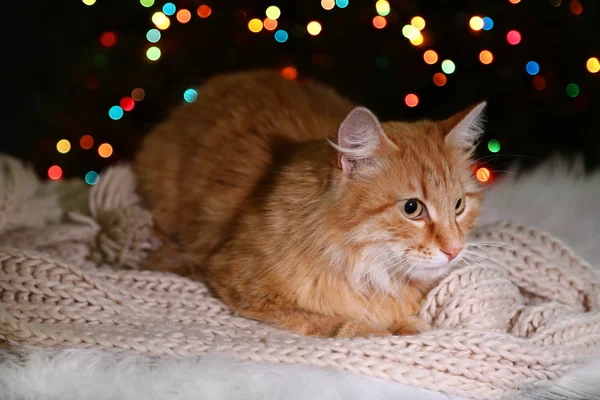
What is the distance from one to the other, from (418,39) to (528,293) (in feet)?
3.89

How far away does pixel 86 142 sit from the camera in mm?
2742

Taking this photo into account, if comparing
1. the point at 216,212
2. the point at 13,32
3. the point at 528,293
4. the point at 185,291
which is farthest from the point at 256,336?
the point at 13,32

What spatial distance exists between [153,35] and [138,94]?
0.24 meters

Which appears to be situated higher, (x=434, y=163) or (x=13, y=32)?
(x=13, y=32)

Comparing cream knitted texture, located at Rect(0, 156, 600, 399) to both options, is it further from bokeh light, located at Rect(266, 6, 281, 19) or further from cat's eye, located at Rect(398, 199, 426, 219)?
bokeh light, located at Rect(266, 6, 281, 19)

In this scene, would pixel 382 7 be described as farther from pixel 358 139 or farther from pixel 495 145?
pixel 358 139

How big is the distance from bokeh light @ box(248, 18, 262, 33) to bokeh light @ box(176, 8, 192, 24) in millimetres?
232

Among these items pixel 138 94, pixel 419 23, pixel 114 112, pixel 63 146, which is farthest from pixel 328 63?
pixel 63 146

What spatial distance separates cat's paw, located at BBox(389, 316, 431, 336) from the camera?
62.3 inches

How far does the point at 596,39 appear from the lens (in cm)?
247

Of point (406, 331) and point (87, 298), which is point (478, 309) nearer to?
point (406, 331)

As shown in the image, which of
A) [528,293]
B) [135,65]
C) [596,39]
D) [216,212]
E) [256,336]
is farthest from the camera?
[135,65]

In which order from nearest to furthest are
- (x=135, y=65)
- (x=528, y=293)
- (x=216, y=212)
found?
(x=528, y=293) < (x=216, y=212) < (x=135, y=65)

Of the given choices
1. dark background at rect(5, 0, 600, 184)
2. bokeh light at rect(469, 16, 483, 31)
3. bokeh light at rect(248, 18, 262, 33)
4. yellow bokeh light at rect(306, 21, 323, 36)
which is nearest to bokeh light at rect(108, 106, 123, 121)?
dark background at rect(5, 0, 600, 184)
